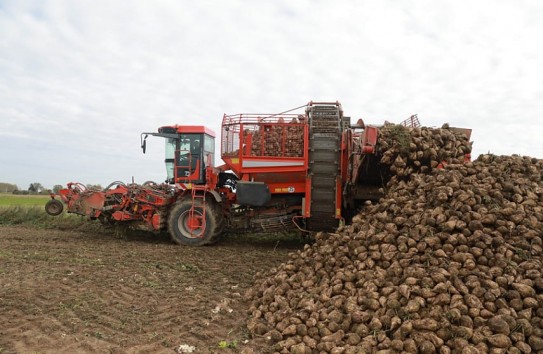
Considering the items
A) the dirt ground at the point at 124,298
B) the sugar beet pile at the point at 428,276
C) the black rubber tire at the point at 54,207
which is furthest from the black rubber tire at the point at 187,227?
the sugar beet pile at the point at 428,276

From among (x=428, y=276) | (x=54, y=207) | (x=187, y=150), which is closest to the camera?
(x=428, y=276)

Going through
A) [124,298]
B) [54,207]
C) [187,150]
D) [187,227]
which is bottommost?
[124,298]

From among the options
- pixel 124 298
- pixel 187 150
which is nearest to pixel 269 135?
pixel 187 150

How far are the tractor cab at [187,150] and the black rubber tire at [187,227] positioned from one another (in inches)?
27.1

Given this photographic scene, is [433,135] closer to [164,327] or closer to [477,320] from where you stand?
[477,320]

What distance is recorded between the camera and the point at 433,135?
243 inches

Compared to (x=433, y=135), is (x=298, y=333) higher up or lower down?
lower down

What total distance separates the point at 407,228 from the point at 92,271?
452 cm

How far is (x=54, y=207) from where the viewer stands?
10969mm

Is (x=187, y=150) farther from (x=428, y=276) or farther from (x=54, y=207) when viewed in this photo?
(x=428, y=276)

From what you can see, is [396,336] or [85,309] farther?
[85,309]

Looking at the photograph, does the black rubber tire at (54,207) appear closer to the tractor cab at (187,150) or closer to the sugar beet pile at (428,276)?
the tractor cab at (187,150)

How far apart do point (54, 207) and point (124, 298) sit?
687 cm

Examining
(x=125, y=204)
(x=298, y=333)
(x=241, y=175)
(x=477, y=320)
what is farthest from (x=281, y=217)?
(x=477, y=320)
